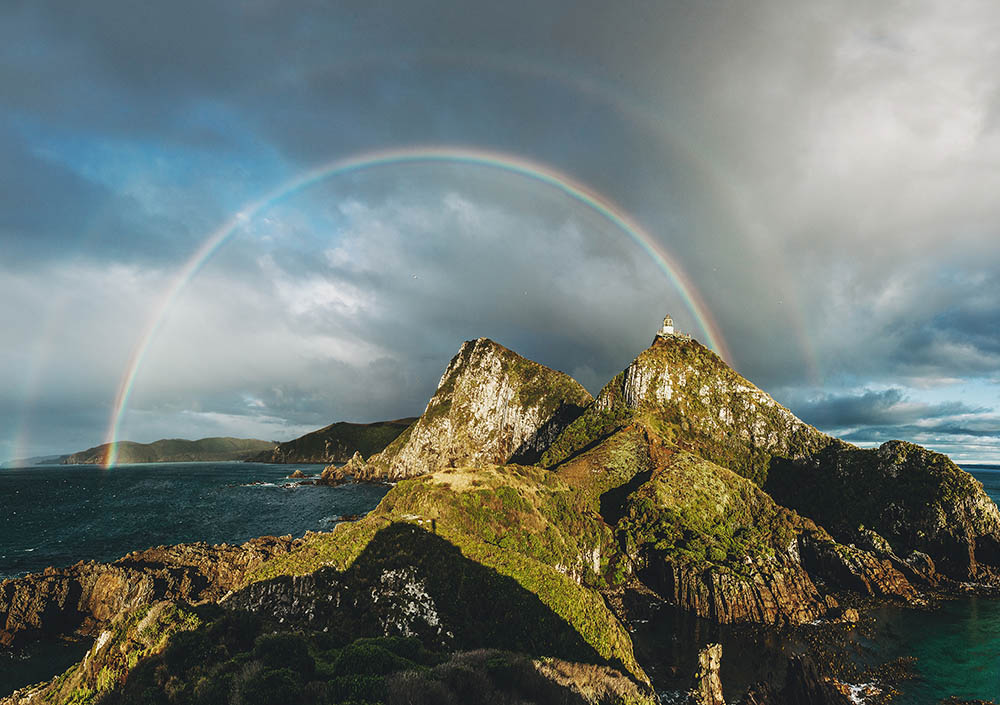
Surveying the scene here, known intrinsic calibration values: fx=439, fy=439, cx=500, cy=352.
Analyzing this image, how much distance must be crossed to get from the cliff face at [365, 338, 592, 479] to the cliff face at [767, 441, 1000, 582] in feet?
232

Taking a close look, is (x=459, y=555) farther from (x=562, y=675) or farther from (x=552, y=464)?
(x=552, y=464)

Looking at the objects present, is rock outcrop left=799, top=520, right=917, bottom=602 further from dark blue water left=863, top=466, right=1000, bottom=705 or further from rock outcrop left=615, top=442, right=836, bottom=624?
dark blue water left=863, top=466, right=1000, bottom=705

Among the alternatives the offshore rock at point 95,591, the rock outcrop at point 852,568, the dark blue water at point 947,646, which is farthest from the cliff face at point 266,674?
the rock outcrop at point 852,568

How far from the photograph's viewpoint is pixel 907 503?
62625mm

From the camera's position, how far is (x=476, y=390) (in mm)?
170375

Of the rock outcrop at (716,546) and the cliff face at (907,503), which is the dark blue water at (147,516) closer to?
the rock outcrop at (716,546)

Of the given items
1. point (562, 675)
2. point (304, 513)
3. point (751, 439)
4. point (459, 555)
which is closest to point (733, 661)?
point (459, 555)

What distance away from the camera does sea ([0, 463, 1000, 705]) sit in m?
31.6

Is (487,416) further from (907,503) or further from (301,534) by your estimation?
(907,503)

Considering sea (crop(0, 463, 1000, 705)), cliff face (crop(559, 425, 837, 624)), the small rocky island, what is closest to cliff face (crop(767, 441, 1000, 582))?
the small rocky island

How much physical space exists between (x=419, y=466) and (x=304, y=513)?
2495 inches

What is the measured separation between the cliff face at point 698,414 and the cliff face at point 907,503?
7055 mm

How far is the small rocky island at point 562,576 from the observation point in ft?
45.2

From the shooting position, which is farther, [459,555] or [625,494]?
[625,494]
